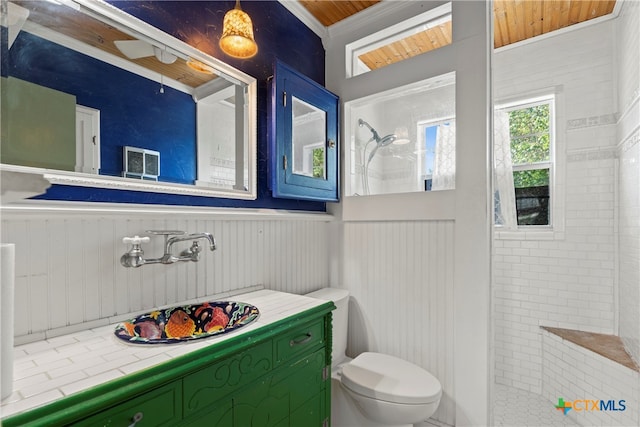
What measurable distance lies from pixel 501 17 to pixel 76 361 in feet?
10.2

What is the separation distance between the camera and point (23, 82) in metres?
0.95

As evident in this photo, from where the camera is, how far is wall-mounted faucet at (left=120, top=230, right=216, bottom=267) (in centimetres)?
110

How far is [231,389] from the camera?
36.8 inches

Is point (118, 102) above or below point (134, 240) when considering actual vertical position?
above

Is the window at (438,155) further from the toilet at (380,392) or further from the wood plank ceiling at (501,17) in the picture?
the toilet at (380,392)

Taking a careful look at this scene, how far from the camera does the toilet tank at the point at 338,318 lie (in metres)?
1.88

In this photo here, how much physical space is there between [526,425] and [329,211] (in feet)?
6.36

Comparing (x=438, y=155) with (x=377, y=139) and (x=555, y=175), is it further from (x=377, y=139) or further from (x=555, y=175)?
(x=555, y=175)

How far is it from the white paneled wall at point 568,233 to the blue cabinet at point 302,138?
1.67 m

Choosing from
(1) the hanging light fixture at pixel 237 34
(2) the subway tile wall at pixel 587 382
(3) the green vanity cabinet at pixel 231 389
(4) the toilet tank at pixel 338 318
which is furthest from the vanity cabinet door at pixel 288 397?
(2) the subway tile wall at pixel 587 382

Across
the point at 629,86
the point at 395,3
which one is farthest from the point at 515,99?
the point at 395,3

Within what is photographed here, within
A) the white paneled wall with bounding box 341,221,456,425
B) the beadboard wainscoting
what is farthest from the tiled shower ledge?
the beadboard wainscoting

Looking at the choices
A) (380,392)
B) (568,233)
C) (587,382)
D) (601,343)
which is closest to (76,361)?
(380,392)

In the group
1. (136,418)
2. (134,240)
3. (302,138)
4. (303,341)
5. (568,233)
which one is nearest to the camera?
(136,418)
